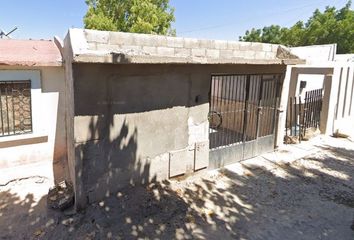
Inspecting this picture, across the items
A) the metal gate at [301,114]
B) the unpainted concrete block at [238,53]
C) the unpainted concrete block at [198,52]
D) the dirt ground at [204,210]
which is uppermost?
the unpainted concrete block at [238,53]

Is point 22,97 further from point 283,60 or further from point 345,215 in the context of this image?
point 345,215

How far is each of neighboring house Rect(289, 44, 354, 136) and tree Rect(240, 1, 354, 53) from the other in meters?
20.4

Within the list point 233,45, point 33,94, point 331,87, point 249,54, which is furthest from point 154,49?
point 331,87

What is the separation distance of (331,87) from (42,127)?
962 centimetres

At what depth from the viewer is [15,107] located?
564 centimetres

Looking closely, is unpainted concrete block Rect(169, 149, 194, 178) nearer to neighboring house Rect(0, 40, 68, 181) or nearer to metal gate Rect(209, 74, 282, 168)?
metal gate Rect(209, 74, 282, 168)

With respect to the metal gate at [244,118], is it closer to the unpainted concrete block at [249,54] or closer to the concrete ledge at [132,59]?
the unpainted concrete block at [249,54]

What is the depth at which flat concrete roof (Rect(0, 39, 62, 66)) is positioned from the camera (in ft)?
17.1

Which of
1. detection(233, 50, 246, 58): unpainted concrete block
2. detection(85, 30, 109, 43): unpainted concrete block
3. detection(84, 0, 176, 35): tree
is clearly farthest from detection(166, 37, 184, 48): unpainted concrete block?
detection(84, 0, 176, 35): tree

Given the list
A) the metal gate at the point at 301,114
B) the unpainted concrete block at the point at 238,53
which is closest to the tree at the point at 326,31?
the metal gate at the point at 301,114

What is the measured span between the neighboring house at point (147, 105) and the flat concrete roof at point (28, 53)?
2.85ft

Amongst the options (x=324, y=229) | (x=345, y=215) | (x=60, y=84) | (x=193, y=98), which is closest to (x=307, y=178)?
(x=345, y=215)

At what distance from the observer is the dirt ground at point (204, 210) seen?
413cm

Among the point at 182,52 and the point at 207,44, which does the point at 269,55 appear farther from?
the point at 182,52
